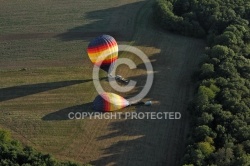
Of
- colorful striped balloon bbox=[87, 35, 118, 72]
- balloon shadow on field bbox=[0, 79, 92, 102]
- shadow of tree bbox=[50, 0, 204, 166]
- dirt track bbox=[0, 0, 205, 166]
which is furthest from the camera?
balloon shadow on field bbox=[0, 79, 92, 102]

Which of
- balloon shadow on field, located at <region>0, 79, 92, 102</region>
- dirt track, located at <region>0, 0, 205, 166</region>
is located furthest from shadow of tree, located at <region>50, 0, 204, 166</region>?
balloon shadow on field, located at <region>0, 79, 92, 102</region>

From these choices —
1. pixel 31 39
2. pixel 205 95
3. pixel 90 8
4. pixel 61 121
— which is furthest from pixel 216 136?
pixel 90 8

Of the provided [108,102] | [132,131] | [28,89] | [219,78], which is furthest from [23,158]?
[219,78]

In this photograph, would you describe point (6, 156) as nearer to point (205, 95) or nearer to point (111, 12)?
point (205, 95)

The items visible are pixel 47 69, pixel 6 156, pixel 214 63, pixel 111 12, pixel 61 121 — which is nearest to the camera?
pixel 6 156

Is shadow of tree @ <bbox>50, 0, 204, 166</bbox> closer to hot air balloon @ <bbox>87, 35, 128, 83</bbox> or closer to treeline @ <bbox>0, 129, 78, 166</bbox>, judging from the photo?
hot air balloon @ <bbox>87, 35, 128, 83</bbox>

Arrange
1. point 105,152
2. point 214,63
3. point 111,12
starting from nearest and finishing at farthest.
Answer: point 105,152, point 214,63, point 111,12

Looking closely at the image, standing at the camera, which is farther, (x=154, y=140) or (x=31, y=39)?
(x=31, y=39)
